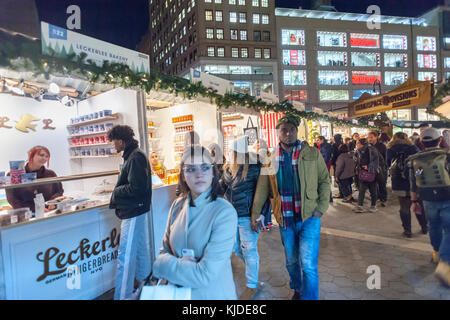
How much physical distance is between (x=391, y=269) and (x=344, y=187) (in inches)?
177

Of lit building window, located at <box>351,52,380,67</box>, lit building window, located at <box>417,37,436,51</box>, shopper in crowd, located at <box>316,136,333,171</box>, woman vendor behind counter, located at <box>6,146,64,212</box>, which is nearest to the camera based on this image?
woman vendor behind counter, located at <box>6,146,64,212</box>

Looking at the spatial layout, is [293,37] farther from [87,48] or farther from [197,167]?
[197,167]

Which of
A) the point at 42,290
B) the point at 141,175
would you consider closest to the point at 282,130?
the point at 141,175

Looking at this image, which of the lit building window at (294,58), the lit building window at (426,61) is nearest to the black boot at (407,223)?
the lit building window at (294,58)

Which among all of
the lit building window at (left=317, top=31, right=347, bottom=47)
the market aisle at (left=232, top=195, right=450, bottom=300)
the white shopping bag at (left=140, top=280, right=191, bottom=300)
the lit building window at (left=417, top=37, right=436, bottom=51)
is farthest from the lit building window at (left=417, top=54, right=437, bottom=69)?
the white shopping bag at (left=140, top=280, right=191, bottom=300)

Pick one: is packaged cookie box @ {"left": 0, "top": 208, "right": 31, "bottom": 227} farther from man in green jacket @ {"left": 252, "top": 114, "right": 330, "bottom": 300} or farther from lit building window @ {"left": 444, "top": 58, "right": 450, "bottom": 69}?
lit building window @ {"left": 444, "top": 58, "right": 450, "bottom": 69}

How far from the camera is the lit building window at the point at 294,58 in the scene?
3919 cm

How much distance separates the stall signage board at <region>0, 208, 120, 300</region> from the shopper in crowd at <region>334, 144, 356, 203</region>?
20.5 ft

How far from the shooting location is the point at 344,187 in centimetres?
770

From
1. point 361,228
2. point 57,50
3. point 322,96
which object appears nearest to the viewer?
point 57,50

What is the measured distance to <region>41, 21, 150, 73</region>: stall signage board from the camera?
2.88 m

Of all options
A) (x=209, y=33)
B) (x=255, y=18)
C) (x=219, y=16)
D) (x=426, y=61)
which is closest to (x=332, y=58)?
(x=255, y=18)

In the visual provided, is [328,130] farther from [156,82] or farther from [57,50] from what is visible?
[57,50]

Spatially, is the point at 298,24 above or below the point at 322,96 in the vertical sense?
above
